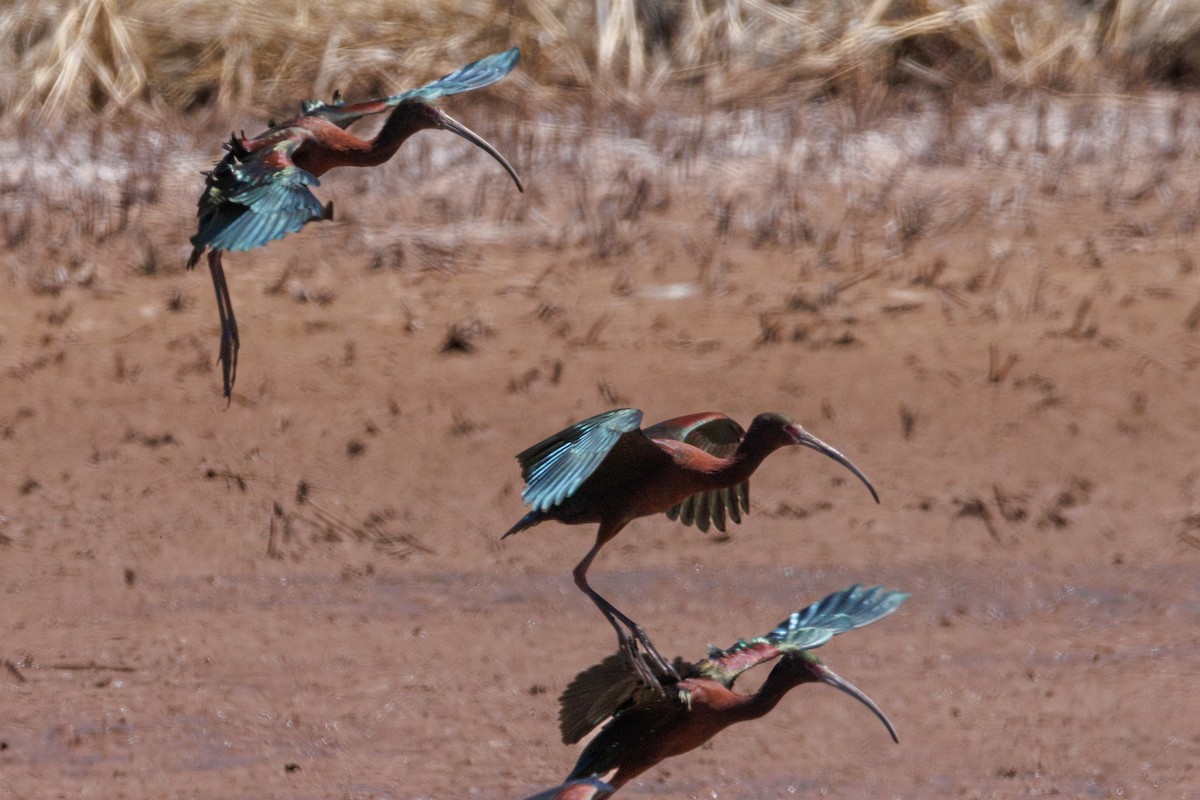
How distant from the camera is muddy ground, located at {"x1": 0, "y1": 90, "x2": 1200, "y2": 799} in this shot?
884 cm

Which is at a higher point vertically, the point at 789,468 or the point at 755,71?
the point at 755,71

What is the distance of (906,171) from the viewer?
41.1 ft

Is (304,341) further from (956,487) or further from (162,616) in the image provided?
(956,487)

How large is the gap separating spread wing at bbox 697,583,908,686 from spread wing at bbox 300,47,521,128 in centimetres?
195

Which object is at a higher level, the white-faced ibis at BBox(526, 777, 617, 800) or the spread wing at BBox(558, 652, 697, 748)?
the spread wing at BBox(558, 652, 697, 748)

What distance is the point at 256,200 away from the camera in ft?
21.6

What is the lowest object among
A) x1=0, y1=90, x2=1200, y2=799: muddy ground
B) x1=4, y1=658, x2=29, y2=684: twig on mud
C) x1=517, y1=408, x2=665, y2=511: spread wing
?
x1=4, y1=658, x2=29, y2=684: twig on mud

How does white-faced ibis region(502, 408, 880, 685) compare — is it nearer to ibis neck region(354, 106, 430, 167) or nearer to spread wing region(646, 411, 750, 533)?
spread wing region(646, 411, 750, 533)

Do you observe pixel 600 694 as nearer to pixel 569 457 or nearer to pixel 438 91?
pixel 569 457

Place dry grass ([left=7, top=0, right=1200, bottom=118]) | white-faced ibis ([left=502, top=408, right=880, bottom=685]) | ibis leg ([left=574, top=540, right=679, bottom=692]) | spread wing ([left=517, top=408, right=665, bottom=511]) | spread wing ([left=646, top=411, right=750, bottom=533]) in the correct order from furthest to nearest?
dry grass ([left=7, top=0, right=1200, bottom=118]) → spread wing ([left=646, top=411, right=750, bottom=533]) → white-faced ibis ([left=502, top=408, right=880, bottom=685]) → ibis leg ([left=574, top=540, right=679, bottom=692]) → spread wing ([left=517, top=408, right=665, bottom=511])

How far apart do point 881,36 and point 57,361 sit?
526 centimetres

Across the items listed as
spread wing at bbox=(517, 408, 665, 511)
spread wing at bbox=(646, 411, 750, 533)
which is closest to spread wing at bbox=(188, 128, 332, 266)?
spread wing at bbox=(517, 408, 665, 511)

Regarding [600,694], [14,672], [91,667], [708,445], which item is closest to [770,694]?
[600,694]

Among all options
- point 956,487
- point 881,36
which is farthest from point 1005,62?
point 956,487
